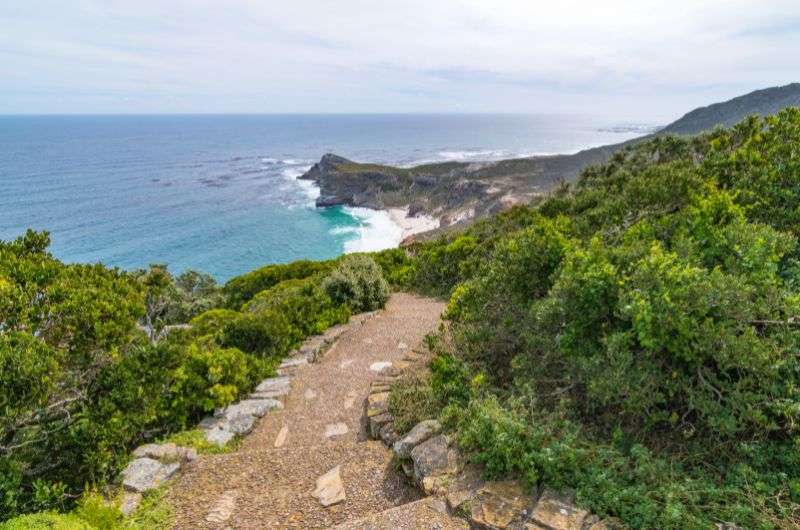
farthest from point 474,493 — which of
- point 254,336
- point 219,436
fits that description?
point 254,336

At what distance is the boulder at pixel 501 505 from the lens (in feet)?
13.1

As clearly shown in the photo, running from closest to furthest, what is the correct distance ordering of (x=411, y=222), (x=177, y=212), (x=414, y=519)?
(x=414, y=519) → (x=177, y=212) → (x=411, y=222)

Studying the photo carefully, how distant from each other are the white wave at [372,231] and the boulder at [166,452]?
131ft

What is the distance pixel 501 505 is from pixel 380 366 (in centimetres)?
548

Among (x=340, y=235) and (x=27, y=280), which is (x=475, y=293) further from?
(x=340, y=235)

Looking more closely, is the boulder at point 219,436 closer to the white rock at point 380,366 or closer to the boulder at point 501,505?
the white rock at point 380,366

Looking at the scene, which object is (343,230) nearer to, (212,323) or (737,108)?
(212,323)

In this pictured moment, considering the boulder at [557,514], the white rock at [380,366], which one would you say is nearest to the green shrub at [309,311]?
the white rock at [380,366]

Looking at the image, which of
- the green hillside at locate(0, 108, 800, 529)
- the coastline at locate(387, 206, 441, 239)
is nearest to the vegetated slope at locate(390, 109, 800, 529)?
the green hillside at locate(0, 108, 800, 529)

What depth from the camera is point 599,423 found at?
4.96m

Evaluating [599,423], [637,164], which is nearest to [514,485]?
[599,423]

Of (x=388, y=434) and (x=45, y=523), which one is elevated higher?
(x=45, y=523)

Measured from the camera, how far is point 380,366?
31.0ft

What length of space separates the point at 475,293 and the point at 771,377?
4.50 m
